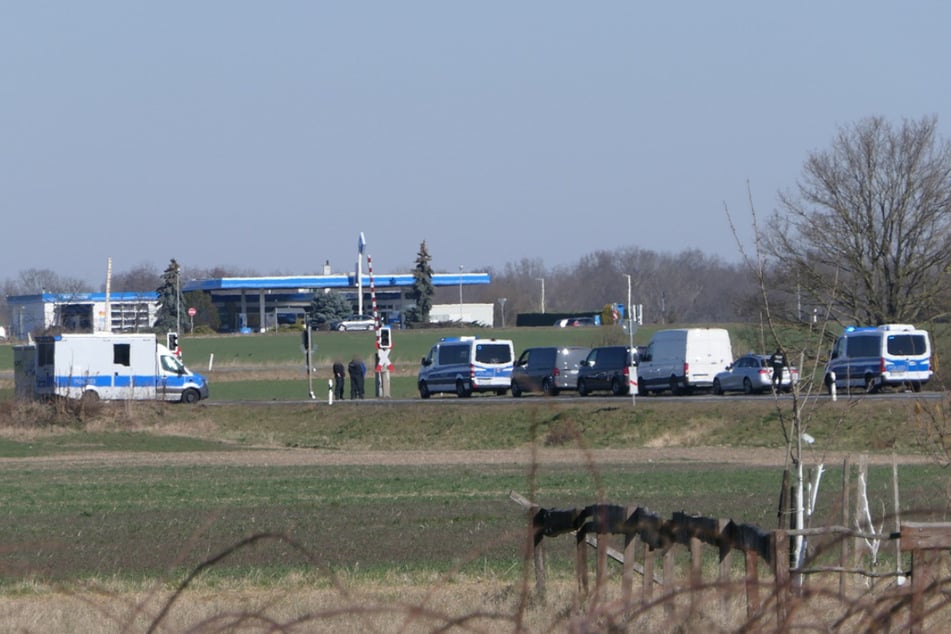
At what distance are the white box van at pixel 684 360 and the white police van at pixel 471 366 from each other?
5.07 meters

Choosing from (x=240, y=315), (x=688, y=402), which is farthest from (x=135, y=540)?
(x=240, y=315)

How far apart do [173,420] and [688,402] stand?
16.3 meters

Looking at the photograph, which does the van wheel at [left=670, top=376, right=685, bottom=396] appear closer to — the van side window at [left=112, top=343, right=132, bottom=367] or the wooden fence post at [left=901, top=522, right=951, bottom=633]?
the van side window at [left=112, top=343, right=132, bottom=367]

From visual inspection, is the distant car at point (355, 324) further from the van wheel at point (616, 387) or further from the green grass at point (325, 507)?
the green grass at point (325, 507)

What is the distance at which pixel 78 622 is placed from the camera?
9.06 meters

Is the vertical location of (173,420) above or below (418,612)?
below

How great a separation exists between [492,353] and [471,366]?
37.9 inches

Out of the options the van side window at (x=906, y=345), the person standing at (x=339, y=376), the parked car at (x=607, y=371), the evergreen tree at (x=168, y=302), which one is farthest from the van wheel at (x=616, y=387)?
the evergreen tree at (x=168, y=302)

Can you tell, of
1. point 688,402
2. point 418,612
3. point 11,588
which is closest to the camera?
point 418,612

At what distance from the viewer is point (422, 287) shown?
122 meters

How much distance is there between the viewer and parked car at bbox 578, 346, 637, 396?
45.5m

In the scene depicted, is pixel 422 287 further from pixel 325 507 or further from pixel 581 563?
pixel 581 563

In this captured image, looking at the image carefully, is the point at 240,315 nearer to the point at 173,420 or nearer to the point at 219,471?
the point at 173,420

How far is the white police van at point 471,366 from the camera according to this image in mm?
47969
